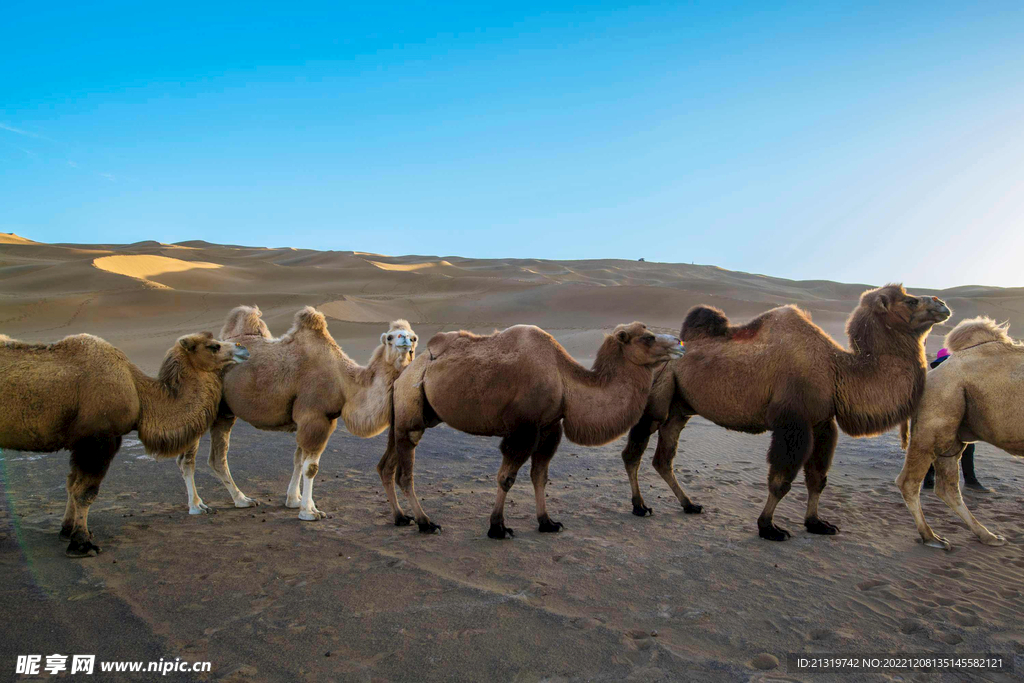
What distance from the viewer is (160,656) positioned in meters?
3.61

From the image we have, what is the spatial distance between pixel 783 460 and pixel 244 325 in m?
6.20

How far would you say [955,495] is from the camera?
18.9 feet

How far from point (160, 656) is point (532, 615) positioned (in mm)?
2296

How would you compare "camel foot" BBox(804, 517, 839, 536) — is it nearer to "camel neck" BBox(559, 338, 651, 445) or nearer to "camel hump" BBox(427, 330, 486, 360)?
"camel neck" BBox(559, 338, 651, 445)

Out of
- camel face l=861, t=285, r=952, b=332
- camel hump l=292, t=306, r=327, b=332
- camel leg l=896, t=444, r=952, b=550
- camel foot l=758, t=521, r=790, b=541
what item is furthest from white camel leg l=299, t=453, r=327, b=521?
camel face l=861, t=285, r=952, b=332

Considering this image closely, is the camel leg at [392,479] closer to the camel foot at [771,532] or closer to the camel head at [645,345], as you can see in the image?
the camel head at [645,345]

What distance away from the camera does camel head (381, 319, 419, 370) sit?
639 centimetres

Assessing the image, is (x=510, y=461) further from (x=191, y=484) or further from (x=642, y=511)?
(x=191, y=484)

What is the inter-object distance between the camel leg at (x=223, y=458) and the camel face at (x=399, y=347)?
6.69ft

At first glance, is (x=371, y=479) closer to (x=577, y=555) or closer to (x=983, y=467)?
(x=577, y=555)

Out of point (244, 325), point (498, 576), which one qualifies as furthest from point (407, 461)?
point (244, 325)

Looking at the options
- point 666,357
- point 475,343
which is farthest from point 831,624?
point 475,343

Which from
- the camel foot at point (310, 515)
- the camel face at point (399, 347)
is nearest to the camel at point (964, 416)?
the camel face at point (399, 347)

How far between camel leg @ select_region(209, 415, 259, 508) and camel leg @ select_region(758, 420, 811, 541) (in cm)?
543
